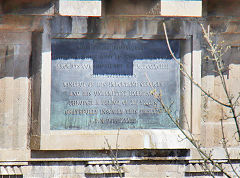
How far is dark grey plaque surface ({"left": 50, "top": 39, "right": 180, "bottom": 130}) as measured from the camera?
391 inches

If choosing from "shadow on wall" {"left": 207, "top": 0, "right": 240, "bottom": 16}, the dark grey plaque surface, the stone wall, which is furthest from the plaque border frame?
"shadow on wall" {"left": 207, "top": 0, "right": 240, "bottom": 16}

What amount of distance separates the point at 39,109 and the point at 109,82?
1.29 metres

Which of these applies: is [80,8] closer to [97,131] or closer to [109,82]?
[109,82]

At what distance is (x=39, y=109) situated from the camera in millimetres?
9750

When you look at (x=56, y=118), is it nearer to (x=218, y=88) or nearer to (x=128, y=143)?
(x=128, y=143)

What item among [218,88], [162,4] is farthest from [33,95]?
[218,88]

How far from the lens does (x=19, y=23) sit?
9.72 m

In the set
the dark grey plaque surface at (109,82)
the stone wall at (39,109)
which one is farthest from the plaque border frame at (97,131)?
the dark grey plaque surface at (109,82)

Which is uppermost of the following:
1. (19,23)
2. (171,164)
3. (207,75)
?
(19,23)

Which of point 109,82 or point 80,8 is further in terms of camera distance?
point 109,82

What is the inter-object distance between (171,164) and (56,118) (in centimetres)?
219

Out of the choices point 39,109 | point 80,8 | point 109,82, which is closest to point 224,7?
point 109,82

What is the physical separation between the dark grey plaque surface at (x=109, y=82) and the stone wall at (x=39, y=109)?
22cm

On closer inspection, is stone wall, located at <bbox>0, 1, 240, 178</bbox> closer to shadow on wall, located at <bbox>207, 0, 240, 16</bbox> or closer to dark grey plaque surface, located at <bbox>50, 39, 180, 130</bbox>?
shadow on wall, located at <bbox>207, 0, 240, 16</bbox>
